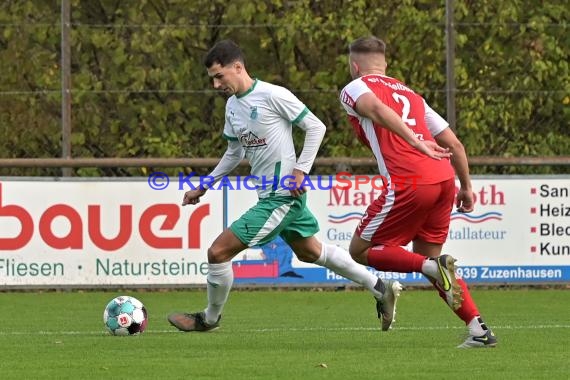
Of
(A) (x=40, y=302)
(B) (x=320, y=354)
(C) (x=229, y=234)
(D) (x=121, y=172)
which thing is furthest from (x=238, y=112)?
(D) (x=121, y=172)

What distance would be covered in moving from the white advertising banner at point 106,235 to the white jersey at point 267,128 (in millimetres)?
4867

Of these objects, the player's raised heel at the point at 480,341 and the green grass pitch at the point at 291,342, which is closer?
the green grass pitch at the point at 291,342

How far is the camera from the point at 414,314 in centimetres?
1206

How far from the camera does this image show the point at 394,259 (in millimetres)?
8586

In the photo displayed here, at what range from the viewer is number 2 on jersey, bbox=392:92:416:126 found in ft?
28.1

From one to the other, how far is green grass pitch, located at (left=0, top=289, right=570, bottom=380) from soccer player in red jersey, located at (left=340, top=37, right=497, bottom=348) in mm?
485

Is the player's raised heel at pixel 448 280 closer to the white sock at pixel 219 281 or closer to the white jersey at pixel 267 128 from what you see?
the white jersey at pixel 267 128

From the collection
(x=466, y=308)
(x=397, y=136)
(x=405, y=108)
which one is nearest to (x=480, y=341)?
(x=466, y=308)

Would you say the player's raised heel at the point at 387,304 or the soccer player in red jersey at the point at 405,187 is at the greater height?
the soccer player in red jersey at the point at 405,187

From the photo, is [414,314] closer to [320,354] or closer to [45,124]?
[320,354]

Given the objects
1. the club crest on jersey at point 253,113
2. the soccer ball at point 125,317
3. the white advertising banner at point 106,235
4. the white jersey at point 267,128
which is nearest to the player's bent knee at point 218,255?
the white jersey at point 267,128

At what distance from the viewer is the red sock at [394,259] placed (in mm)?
8480

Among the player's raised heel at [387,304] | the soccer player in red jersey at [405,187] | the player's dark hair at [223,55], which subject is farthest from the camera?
the player's dark hair at [223,55]

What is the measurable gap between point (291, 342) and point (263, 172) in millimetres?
1235
